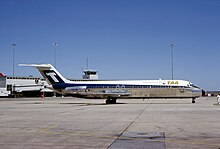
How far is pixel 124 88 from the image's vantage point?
47.5 m

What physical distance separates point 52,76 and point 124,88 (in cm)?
1133

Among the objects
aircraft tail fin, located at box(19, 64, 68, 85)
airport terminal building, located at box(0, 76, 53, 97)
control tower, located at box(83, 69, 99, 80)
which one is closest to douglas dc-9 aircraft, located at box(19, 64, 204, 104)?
aircraft tail fin, located at box(19, 64, 68, 85)

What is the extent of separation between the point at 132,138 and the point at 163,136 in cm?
136

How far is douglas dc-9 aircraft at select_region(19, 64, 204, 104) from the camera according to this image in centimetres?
4719

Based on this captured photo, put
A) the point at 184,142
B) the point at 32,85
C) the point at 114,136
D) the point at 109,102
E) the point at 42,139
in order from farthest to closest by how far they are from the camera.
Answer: the point at 32,85
the point at 109,102
the point at 114,136
the point at 42,139
the point at 184,142

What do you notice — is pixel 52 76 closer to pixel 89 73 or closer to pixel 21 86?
pixel 21 86

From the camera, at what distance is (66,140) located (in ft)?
36.9

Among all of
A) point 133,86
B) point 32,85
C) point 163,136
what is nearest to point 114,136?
point 163,136

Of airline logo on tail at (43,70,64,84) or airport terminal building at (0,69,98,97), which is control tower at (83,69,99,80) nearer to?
airport terminal building at (0,69,98,97)

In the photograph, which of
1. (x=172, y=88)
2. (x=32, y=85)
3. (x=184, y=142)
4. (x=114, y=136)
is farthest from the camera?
(x=32, y=85)

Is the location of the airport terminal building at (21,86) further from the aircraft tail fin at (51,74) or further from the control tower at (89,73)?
the aircraft tail fin at (51,74)

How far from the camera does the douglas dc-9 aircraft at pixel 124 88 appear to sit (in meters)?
47.2

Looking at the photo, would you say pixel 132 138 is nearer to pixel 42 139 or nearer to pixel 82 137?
Answer: pixel 82 137

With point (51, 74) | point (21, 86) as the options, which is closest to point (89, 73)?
point (21, 86)
